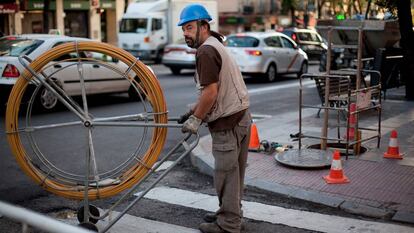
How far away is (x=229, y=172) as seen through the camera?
4.82m

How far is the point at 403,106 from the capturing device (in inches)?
506

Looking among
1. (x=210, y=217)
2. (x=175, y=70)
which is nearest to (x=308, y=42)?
(x=175, y=70)

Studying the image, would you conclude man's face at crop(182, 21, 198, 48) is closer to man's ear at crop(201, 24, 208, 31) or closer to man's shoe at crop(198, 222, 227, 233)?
man's ear at crop(201, 24, 208, 31)

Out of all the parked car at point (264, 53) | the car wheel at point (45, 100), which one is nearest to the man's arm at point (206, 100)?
the car wheel at point (45, 100)

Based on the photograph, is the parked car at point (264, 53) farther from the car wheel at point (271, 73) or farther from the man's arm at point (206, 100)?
the man's arm at point (206, 100)

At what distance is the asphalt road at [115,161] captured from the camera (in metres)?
5.57

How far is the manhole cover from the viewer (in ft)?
23.5

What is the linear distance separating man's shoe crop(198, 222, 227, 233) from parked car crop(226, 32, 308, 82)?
13.8 meters

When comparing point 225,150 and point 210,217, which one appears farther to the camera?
point 210,217

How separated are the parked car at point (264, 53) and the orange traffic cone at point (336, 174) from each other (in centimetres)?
1217

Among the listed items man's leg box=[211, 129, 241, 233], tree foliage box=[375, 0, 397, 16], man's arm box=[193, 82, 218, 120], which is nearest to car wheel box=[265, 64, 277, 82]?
tree foliage box=[375, 0, 397, 16]

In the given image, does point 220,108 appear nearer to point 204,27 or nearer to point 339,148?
point 204,27

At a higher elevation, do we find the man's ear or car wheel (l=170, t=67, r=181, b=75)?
the man's ear

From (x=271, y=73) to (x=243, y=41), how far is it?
145 centimetres
